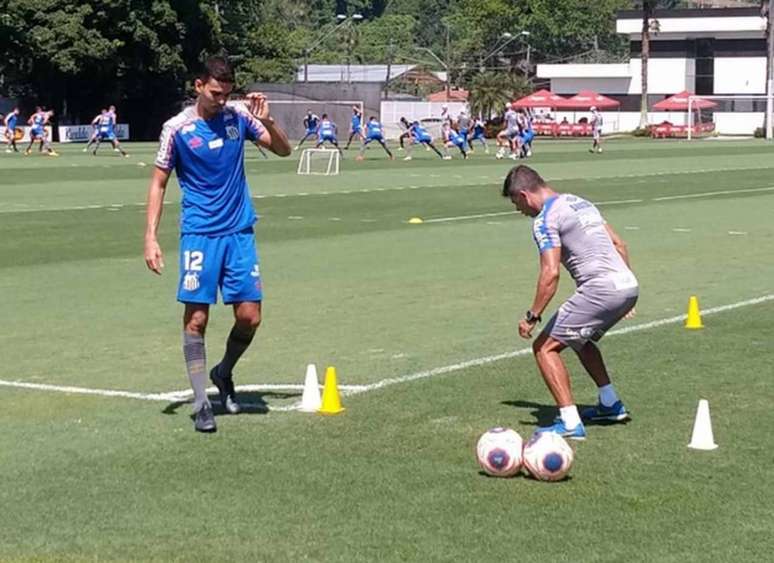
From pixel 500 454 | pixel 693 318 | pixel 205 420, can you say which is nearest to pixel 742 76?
pixel 693 318

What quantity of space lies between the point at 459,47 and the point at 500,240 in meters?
134

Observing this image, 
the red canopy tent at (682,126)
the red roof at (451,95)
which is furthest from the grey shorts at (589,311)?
the red roof at (451,95)

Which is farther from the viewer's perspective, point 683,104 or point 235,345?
point 683,104

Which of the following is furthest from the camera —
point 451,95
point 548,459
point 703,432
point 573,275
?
point 451,95

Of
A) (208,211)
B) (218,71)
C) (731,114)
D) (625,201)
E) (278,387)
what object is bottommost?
(731,114)

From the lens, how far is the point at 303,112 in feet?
266

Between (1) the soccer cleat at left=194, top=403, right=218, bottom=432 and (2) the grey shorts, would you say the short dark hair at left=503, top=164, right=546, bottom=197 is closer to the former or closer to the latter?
(2) the grey shorts

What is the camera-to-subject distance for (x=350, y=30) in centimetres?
16100

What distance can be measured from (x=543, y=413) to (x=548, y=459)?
5.81ft

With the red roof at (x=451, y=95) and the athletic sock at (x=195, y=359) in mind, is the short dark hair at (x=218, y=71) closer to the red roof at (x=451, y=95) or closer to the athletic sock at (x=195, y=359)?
the athletic sock at (x=195, y=359)

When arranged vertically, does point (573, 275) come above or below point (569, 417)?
above

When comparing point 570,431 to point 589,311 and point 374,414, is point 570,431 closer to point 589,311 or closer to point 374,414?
point 589,311

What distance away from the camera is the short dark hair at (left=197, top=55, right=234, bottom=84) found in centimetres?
870

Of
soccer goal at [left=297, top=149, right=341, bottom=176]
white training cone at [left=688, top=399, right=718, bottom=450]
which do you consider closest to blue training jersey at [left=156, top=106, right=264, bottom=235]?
white training cone at [left=688, top=399, right=718, bottom=450]
